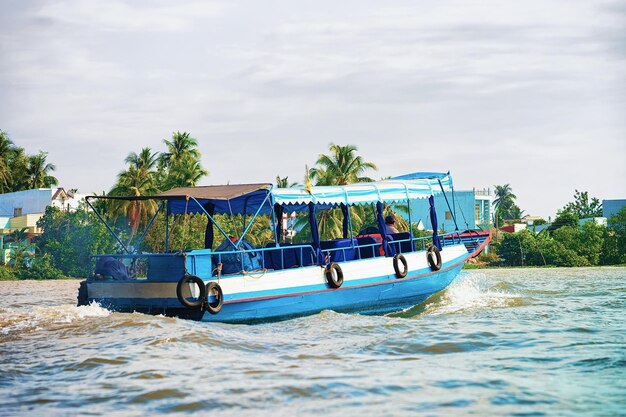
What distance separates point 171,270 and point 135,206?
86.4 feet

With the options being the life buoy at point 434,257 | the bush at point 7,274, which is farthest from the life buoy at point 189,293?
the bush at point 7,274

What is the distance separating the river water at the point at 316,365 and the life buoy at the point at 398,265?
1.07 m

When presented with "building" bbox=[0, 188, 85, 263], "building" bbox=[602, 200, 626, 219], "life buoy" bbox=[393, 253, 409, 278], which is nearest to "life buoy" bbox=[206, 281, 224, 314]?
"life buoy" bbox=[393, 253, 409, 278]

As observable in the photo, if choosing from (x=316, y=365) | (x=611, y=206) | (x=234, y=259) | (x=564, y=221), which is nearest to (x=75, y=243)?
(x=234, y=259)

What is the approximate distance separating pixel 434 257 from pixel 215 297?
19.0 ft

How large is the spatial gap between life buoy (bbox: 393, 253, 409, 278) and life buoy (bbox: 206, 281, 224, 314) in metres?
4.19

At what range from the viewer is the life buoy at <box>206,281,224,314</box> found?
13.5 metres

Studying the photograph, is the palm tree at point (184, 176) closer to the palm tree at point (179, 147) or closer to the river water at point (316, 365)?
the palm tree at point (179, 147)

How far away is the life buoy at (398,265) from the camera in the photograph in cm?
1658

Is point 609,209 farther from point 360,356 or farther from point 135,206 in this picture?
point 360,356

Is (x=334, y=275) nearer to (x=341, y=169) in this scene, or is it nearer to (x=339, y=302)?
(x=339, y=302)

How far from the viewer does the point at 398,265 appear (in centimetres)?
1666

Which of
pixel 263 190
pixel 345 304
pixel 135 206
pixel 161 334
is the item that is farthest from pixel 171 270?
pixel 135 206

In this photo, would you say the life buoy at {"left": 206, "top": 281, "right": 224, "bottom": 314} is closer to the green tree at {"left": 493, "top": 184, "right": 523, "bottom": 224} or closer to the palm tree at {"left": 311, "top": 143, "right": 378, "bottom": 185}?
the palm tree at {"left": 311, "top": 143, "right": 378, "bottom": 185}
